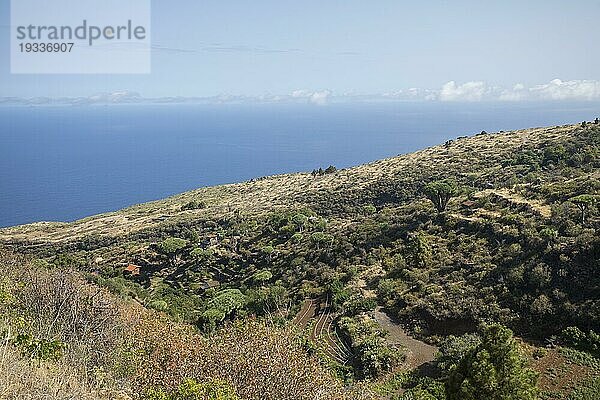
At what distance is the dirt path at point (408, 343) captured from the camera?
1795 cm

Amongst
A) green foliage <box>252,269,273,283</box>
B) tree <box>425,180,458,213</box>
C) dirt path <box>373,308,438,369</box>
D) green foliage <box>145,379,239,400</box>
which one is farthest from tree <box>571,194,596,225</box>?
green foliage <box>145,379,239,400</box>

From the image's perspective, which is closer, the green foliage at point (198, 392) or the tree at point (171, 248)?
the green foliage at point (198, 392)

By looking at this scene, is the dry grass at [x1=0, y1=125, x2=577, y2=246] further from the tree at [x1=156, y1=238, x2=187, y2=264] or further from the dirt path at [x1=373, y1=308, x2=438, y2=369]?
the dirt path at [x1=373, y1=308, x2=438, y2=369]

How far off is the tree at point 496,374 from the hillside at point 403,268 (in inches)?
11.2

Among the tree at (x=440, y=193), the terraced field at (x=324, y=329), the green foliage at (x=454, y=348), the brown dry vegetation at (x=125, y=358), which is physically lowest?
the terraced field at (x=324, y=329)

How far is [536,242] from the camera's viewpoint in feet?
72.9

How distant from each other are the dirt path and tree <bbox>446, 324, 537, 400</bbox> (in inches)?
179

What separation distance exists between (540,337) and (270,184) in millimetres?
52567

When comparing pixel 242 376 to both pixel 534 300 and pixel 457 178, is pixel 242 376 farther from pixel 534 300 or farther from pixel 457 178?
pixel 457 178

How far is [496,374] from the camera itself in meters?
12.6

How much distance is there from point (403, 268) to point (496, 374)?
12.6 metres

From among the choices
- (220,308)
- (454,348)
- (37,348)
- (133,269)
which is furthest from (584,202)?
(133,269)

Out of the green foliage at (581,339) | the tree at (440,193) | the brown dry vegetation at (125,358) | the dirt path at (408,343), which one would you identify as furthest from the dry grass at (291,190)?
the brown dry vegetation at (125,358)

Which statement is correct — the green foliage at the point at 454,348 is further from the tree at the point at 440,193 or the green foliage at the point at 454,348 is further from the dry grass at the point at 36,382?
the tree at the point at 440,193
